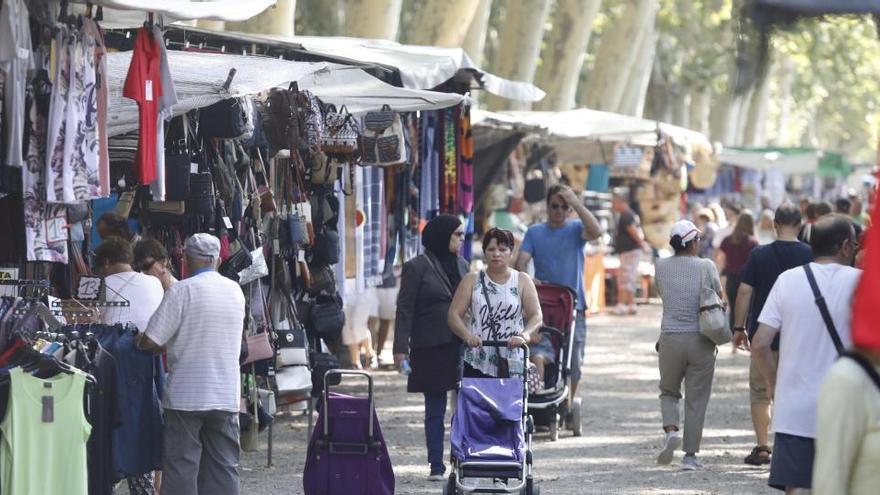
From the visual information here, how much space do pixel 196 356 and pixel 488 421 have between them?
1710 mm

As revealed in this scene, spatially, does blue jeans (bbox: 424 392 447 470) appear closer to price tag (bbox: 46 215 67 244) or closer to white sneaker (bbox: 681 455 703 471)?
white sneaker (bbox: 681 455 703 471)

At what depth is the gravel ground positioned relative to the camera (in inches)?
442

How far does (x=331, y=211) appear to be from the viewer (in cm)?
1270

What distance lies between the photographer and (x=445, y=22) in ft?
79.0

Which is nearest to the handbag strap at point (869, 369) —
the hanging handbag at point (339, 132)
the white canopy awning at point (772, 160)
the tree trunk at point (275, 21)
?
the hanging handbag at point (339, 132)

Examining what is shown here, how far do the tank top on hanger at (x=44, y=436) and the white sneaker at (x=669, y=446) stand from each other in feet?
16.3

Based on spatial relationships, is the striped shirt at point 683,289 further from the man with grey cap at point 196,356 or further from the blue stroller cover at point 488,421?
the man with grey cap at point 196,356

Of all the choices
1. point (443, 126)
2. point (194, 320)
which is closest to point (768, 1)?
point (194, 320)

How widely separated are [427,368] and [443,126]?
15.1ft

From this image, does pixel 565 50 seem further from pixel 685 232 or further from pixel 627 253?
pixel 685 232

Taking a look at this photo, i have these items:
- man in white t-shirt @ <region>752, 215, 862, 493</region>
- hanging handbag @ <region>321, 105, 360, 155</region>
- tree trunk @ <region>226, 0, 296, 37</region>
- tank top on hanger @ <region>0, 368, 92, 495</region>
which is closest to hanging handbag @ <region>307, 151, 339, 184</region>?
hanging handbag @ <region>321, 105, 360, 155</region>

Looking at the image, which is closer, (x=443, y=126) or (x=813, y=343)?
(x=813, y=343)

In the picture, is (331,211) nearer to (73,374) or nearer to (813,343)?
(73,374)

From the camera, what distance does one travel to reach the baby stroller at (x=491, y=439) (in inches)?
375
